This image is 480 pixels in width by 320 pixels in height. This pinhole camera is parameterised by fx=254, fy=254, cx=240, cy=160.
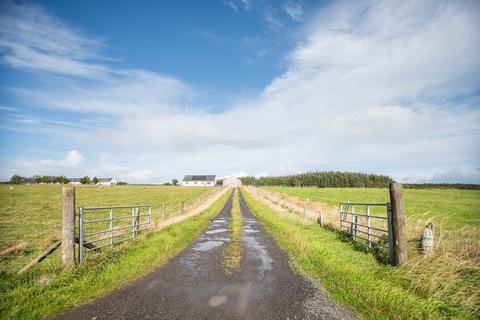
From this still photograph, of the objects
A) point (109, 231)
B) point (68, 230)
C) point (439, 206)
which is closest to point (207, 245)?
point (109, 231)

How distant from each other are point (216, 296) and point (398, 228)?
19.0 ft

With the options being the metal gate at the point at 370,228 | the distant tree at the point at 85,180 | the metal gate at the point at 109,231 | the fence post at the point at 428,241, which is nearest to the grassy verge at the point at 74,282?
the metal gate at the point at 109,231

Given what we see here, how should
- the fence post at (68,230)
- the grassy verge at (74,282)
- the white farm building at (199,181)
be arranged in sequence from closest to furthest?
the grassy verge at (74,282) < the fence post at (68,230) < the white farm building at (199,181)

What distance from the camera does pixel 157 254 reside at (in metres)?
9.68

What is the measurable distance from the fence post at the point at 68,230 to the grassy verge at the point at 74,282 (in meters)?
0.35

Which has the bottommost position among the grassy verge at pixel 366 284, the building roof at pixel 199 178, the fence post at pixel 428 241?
the grassy verge at pixel 366 284

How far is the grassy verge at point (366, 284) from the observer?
17.2 ft

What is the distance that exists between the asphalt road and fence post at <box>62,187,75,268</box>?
2.42 metres

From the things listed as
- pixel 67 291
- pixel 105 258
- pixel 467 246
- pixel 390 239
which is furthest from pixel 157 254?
pixel 467 246

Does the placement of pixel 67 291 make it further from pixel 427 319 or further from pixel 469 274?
pixel 469 274

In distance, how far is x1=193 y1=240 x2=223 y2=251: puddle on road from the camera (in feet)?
36.6

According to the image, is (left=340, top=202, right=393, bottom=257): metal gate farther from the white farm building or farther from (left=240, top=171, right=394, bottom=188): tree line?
(left=240, top=171, right=394, bottom=188): tree line

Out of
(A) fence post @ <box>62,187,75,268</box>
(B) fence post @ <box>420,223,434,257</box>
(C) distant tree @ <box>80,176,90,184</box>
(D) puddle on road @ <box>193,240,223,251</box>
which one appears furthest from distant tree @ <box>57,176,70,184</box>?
(B) fence post @ <box>420,223,434,257</box>

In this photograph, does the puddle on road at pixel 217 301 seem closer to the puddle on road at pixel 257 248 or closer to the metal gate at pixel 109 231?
the puddle on road at pixel 257 248
